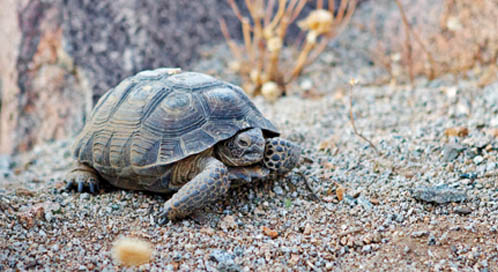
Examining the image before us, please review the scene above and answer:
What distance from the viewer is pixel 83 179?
2.74 metres

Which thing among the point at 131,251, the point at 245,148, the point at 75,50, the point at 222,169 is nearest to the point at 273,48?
the point at 75,50

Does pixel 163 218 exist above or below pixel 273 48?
below

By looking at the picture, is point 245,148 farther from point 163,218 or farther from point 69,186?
point 69,186

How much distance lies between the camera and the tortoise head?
7.85ft

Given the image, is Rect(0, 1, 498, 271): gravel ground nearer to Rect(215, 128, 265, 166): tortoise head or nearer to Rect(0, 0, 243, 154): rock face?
Rect(215, 128, 265, 166): tortoise head

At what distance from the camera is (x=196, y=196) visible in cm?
223

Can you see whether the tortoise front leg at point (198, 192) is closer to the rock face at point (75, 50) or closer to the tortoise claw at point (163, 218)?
the tortoise claw at point (163, 218)

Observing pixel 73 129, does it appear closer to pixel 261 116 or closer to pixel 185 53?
pixel 185 53

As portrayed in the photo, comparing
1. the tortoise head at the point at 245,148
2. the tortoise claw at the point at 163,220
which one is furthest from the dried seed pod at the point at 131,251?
the tortoise head at the point at 245,148

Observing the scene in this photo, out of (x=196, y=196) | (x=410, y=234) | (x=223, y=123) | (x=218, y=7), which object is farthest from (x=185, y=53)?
(x=410, y=234)

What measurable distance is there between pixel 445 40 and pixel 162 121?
3.66 meters

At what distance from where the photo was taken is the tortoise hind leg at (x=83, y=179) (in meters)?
2.72

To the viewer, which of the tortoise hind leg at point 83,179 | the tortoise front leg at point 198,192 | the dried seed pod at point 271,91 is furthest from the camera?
the dried seed pod at point 271,91

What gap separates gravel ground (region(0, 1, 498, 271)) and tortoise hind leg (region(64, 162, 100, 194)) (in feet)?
0.24
